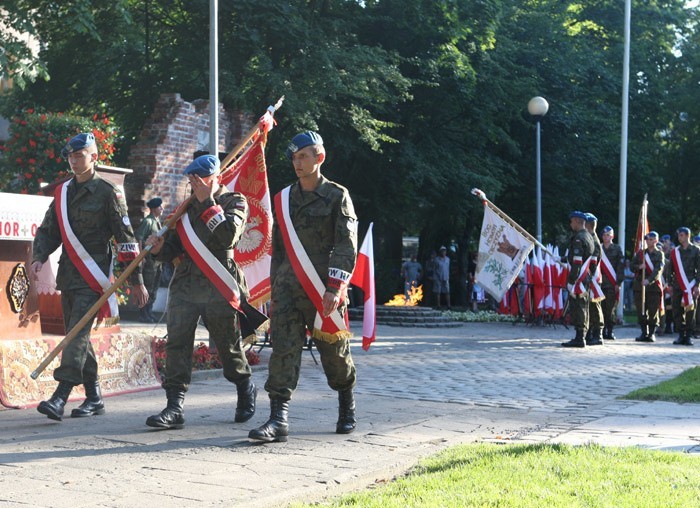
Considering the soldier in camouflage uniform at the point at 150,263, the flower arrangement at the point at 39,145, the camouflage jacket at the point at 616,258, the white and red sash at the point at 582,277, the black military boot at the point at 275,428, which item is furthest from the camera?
the camouflage jacket at the point at 616,258

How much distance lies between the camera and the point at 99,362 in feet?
32.6

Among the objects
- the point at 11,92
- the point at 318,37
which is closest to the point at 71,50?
the point at 11,92

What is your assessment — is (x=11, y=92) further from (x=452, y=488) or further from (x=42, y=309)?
(x=452, y=488)

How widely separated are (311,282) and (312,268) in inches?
3.9

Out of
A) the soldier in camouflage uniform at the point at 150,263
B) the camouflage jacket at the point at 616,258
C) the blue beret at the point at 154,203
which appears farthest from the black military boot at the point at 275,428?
the camouflage jacket at the point at 616,258

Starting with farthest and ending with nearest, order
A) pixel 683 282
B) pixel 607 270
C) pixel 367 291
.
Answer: pixel 683 282
pixel 607 270
pixel 367 291

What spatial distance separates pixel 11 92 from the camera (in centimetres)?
2580

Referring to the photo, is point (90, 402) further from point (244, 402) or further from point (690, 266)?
point (690, 266)

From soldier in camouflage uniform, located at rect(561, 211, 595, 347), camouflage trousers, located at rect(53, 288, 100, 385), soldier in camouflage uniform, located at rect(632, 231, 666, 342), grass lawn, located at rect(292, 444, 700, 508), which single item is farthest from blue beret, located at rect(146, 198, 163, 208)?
grass lawn, located at rect(292, 444, 700, 508)

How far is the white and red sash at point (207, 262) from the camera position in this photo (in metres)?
7.94

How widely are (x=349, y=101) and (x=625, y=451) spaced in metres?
17.8

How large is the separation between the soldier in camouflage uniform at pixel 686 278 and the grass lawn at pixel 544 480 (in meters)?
13.4

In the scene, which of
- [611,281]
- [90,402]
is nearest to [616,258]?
[611,281]

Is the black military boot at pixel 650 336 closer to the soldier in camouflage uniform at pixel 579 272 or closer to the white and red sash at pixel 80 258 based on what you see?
the soldier in camouflage uniform at pixel 579 272
